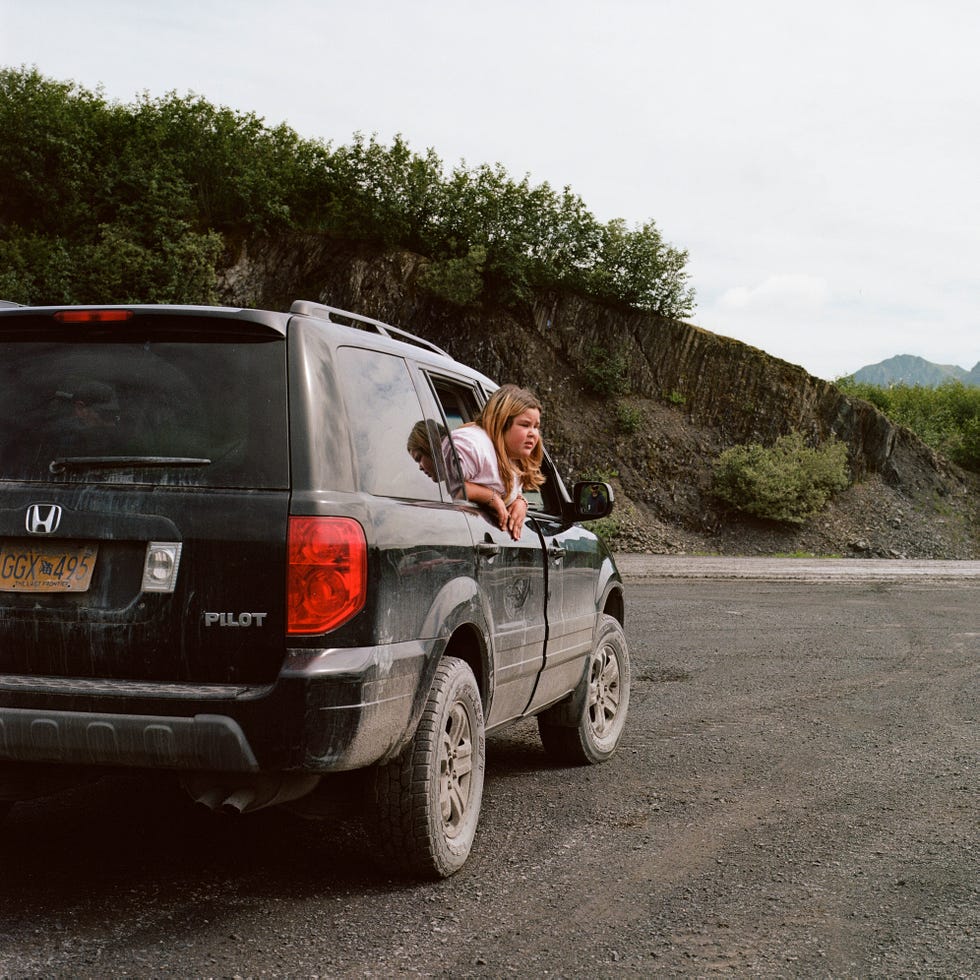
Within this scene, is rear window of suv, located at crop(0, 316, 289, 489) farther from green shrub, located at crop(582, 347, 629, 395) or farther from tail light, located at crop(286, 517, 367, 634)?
green shrub, located at crop(582, 347, 629, 395)

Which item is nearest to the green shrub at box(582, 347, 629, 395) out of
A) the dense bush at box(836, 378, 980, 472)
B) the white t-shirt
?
the dense bush at box(836, 378, 980, 472)

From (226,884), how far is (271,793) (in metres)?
0.71

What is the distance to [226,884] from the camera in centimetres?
410

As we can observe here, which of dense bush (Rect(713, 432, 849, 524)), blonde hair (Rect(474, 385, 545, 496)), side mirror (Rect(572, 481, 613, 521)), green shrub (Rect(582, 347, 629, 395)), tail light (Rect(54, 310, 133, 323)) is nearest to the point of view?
tail light (Rect(54, 310, 133, 323))

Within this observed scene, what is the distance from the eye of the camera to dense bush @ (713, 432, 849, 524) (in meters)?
36.0

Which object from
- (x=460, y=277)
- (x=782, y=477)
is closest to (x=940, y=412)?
(x=782, y=477)

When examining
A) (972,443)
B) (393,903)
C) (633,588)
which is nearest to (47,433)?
(393,903)

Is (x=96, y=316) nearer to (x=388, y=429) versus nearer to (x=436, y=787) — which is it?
(x=388, y=429)

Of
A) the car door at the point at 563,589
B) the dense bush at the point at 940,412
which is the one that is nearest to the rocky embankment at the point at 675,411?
the dense bush at the point at 940,412

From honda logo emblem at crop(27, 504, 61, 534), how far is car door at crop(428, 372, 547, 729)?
1.58m

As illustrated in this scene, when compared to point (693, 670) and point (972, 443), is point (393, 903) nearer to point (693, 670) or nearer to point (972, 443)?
point (693, 670)

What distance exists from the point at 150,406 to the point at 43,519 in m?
0.49

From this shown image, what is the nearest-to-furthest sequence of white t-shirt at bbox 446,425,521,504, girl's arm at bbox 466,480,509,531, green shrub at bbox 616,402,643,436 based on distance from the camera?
girl's arm at bbox 466,480,509,531, white t-shirt at bbox 446,425,521,504, green shrub at bbox 616,402,643,436

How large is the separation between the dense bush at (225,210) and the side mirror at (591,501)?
34.9 m
